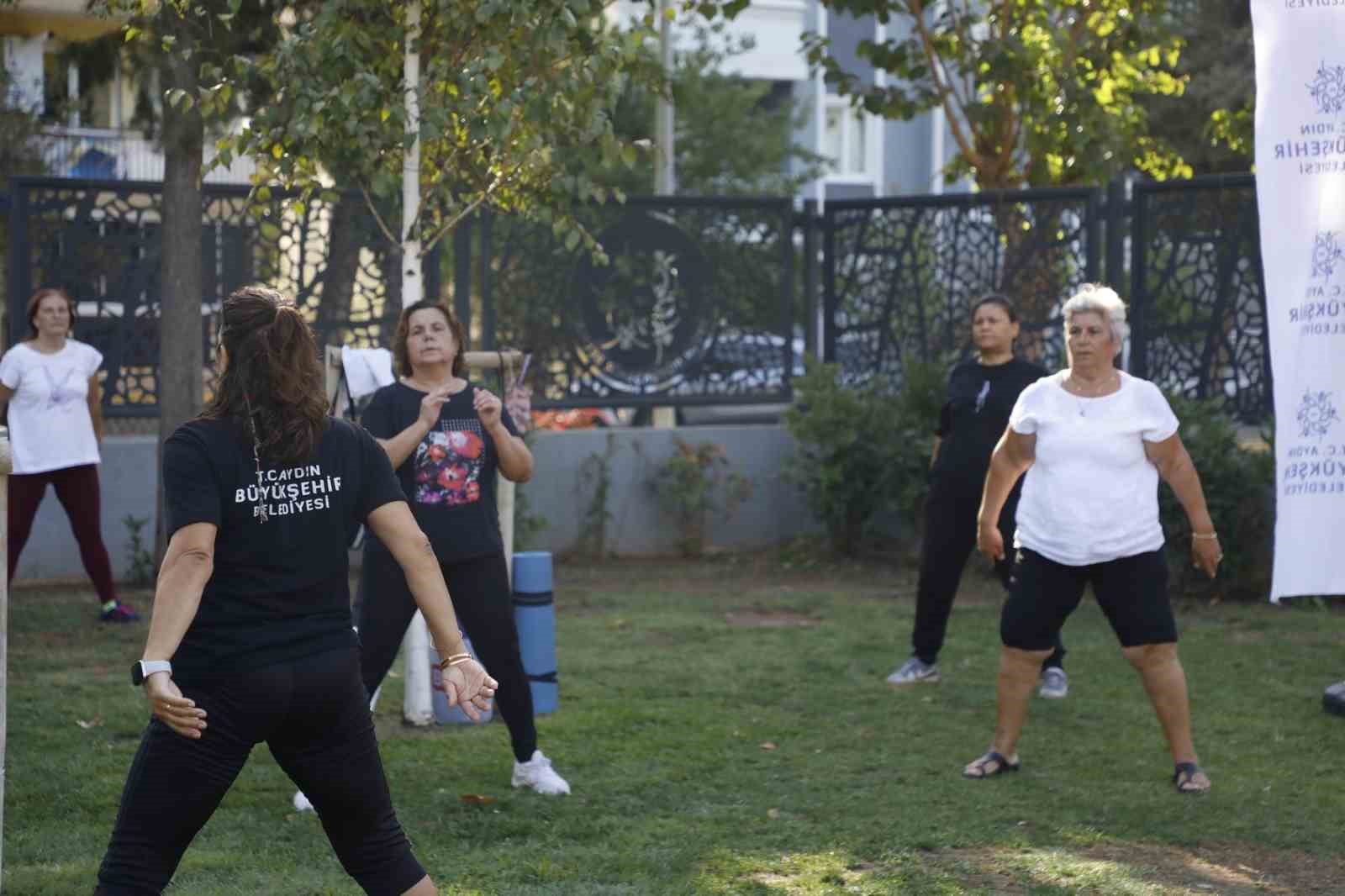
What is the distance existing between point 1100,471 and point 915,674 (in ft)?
8.02

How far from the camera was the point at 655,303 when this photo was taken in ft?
40.6

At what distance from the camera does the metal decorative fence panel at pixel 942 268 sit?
11555mm

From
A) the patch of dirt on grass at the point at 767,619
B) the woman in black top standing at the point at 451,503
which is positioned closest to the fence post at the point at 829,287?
the patch of dirt on grass at the point at 767,619

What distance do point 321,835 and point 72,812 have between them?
91cm

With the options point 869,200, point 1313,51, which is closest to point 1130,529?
point 1313,51

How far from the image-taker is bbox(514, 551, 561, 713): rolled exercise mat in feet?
23.7

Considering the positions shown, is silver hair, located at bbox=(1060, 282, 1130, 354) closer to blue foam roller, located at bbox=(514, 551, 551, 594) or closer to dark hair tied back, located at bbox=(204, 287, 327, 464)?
blue foam roller, located at bbox=(514, 551, 551, 594)

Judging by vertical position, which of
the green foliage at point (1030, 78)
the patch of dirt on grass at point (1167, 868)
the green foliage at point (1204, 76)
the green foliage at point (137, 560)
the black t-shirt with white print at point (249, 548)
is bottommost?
the patch of dirt on grass at point (1167, 868)

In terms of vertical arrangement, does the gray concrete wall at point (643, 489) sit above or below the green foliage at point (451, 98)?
below

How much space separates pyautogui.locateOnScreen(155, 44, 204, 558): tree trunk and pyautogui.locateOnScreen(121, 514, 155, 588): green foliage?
152mm

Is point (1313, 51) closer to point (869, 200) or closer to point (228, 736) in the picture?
point (228, 736)

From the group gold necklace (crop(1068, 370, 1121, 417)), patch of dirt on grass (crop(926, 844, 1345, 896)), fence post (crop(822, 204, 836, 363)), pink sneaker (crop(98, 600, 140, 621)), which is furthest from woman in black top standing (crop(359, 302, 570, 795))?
fence post (crop(822, 204, 836, 363))

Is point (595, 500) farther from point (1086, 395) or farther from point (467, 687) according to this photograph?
point (467, 687)

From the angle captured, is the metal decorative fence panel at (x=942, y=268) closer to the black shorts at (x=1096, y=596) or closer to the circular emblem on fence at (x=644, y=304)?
the circular emblem on fence at (x=644, y=304)
